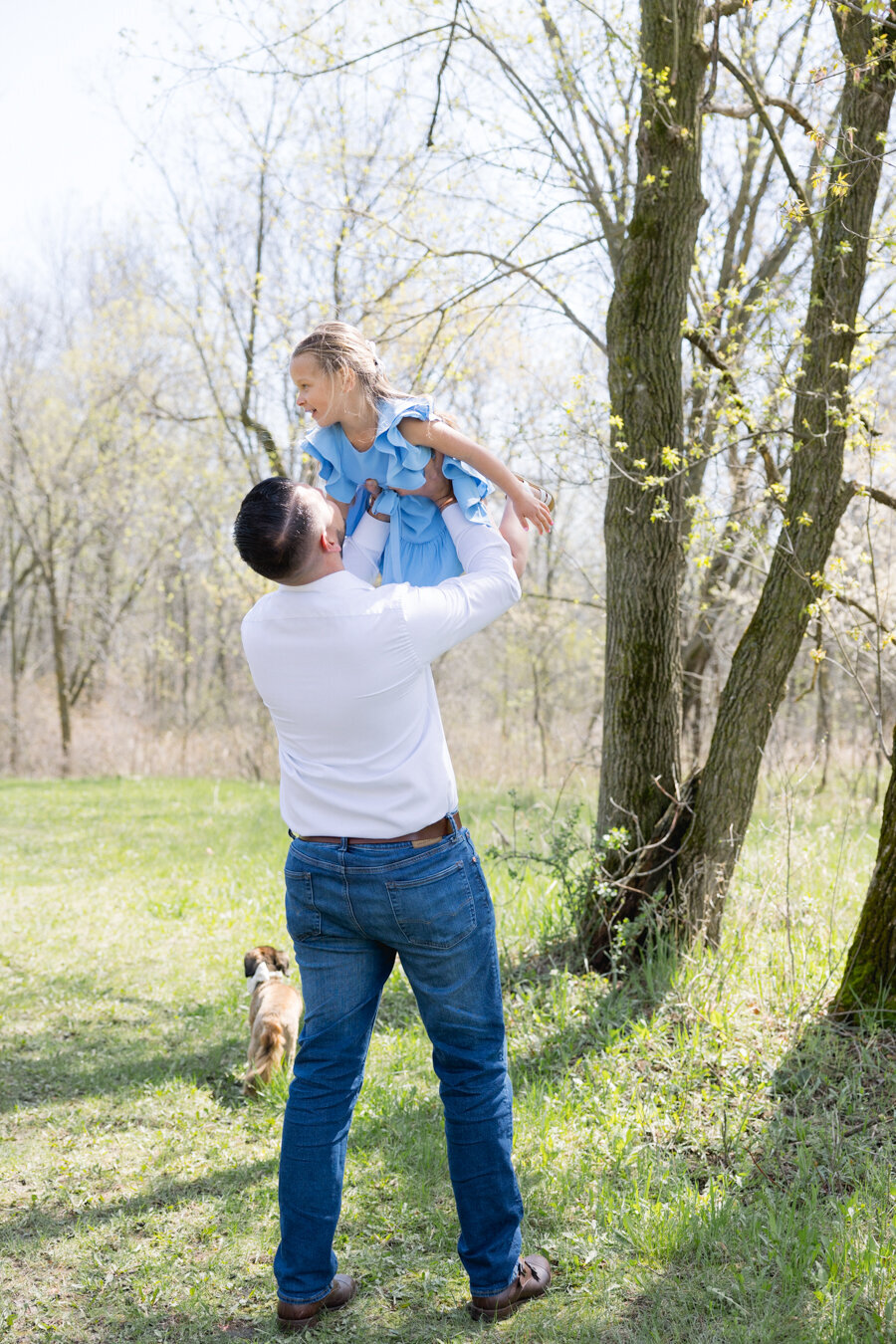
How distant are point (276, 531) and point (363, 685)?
1.22 ft

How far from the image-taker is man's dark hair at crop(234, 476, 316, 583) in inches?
84.9

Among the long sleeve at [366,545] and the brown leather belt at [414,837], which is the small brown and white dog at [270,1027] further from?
the long sleeve at [366,545]

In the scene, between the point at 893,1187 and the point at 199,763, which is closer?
the point at 893,1187

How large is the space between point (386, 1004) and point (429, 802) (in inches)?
117

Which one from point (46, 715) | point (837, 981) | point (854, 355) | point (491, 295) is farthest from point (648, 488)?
point (46, 715)

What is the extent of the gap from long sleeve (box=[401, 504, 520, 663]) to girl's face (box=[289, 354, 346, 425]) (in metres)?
0.39

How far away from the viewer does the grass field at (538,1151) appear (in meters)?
2.53

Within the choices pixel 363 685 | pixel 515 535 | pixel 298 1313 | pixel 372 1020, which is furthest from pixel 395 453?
pixel 298 1313

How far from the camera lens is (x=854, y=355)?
4176 mm

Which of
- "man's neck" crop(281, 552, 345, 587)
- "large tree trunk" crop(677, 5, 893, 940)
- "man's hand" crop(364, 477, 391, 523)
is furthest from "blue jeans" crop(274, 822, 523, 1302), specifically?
"large tree trunk" crop(677, 5, 893, 940)

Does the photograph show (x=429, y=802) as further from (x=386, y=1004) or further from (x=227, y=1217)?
(x=386, y=1004)

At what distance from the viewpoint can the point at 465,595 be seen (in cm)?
Result: 230

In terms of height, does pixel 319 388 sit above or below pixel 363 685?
above

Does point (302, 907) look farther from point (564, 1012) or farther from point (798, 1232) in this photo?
point (564, 1012)
